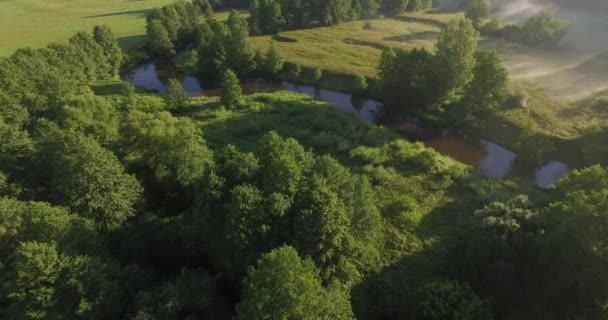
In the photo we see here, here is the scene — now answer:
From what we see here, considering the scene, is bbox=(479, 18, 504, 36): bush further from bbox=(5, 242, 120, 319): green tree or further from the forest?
bbox=(5, 242, 120, 319): green tree

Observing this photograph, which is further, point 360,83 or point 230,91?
point 360,83

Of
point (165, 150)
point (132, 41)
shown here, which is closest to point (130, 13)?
point (132, 41)

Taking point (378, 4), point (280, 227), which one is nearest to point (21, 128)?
point (280, 227)

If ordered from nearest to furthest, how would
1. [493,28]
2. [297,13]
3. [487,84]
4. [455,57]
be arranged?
1. [487,84]
2. [455,57]
3. [493,28]
4. [297,13]

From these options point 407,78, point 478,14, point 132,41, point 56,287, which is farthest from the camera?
point 478,14

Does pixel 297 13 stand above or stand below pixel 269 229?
above

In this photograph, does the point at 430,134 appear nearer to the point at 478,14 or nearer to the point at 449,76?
the point at 449,76

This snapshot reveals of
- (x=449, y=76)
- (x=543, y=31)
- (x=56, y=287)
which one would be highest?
(x=543, y=31)

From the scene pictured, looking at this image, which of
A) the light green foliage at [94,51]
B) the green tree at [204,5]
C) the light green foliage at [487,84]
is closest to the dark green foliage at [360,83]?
the light green foliage at [487,84]
